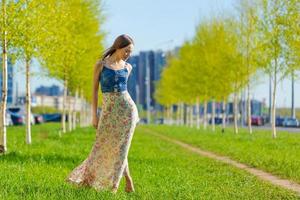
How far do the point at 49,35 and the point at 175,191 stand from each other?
9.47m

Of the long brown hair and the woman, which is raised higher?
the long brown hair

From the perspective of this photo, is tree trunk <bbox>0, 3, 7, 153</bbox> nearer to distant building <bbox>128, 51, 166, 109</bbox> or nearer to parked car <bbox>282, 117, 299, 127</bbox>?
parked car <bbox>282, 117, 299, 127</bbox>

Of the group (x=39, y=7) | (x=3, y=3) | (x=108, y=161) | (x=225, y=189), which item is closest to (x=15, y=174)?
(x=108, y=161)

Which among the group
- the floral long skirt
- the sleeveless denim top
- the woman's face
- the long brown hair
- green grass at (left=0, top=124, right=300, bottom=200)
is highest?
the long brown hair

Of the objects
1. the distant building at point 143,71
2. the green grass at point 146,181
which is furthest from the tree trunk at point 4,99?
the distant building at point 143,71

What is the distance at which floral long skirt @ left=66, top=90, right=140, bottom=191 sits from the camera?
328 inches

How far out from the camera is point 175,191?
9.33m

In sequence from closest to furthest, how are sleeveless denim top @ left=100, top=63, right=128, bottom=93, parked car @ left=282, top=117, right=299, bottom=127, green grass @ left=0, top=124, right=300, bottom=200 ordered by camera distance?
1. sleeveless denim top @ left=100, top=63, right=128, bottom=93
2. green grass @ left=0, top=124, right=300, bottom=200
3. parked car @ left=282, top=117, right=299, bottom=127

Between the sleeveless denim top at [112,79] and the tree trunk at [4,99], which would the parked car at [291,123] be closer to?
the tree trunk at [4,99]

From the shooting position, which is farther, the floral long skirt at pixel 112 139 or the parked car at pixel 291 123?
the parked car at pixel 291 123

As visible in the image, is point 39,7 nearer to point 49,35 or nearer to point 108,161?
point 49,35

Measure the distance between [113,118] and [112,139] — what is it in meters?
0.28

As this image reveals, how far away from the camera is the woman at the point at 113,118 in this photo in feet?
27.3

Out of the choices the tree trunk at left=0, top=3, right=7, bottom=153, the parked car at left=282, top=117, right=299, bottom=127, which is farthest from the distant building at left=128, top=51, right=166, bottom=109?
the tree trunk at left=0, top=3, right=7, bottom=153
